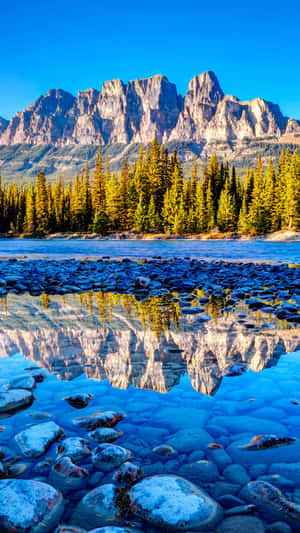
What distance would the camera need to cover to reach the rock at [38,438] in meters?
1.76

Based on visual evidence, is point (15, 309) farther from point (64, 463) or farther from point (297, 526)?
point (297, 526)

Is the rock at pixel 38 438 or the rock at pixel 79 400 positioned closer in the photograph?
the rock at pixel 38 438

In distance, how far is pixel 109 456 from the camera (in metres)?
1.70

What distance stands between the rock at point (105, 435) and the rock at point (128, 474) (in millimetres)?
278

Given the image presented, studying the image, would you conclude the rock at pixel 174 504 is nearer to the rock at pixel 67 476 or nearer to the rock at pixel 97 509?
the rock at pixel 97 509

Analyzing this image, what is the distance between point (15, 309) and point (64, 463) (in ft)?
14.4

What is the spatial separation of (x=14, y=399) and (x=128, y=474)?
1.11 meters

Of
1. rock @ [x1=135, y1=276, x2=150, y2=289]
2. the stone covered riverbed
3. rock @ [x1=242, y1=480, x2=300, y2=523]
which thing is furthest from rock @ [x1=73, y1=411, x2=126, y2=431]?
rock @ [x1=135, y1=276, x2=150, y2=289]

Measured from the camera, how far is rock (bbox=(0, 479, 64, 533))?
1.25 meters

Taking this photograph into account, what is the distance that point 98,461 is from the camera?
1677 millimetres

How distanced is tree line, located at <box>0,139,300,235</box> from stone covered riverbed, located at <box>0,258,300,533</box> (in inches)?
1991

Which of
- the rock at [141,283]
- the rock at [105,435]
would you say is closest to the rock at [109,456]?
the rock at [105,435]

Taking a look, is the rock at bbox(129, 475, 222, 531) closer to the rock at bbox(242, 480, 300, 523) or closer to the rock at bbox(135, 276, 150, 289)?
the rock at bbox(242, 480, 300, 523)

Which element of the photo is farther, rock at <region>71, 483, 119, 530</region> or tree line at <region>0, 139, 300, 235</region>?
tree line at <region>0, 139, 300, 235</region>
